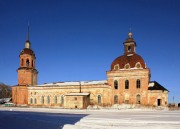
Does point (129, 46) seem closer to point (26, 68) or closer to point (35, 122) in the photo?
point (26, 68)

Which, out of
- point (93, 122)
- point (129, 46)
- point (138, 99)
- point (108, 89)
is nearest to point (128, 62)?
point (129, 46)

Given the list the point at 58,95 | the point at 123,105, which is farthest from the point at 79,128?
the point at 58,95

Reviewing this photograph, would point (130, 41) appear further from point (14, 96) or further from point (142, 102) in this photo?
point (14, 96)

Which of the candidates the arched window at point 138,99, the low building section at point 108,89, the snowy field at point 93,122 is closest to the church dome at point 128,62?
the low building section at point 108,89

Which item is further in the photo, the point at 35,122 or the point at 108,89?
the point at 108,89

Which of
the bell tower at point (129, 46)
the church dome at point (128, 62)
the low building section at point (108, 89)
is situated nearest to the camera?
the low building section at point (108, 89)

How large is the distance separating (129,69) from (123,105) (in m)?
6.75

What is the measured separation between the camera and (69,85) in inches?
2010

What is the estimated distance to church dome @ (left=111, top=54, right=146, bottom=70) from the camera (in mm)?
45344

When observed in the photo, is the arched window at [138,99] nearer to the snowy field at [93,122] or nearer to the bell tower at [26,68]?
the snowy field at [93,122]

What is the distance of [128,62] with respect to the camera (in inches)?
1820

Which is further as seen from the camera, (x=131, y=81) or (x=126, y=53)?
(x=126, y=53)

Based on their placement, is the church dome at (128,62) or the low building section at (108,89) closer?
the low building section at (108,89)

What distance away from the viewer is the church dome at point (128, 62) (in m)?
45.3
